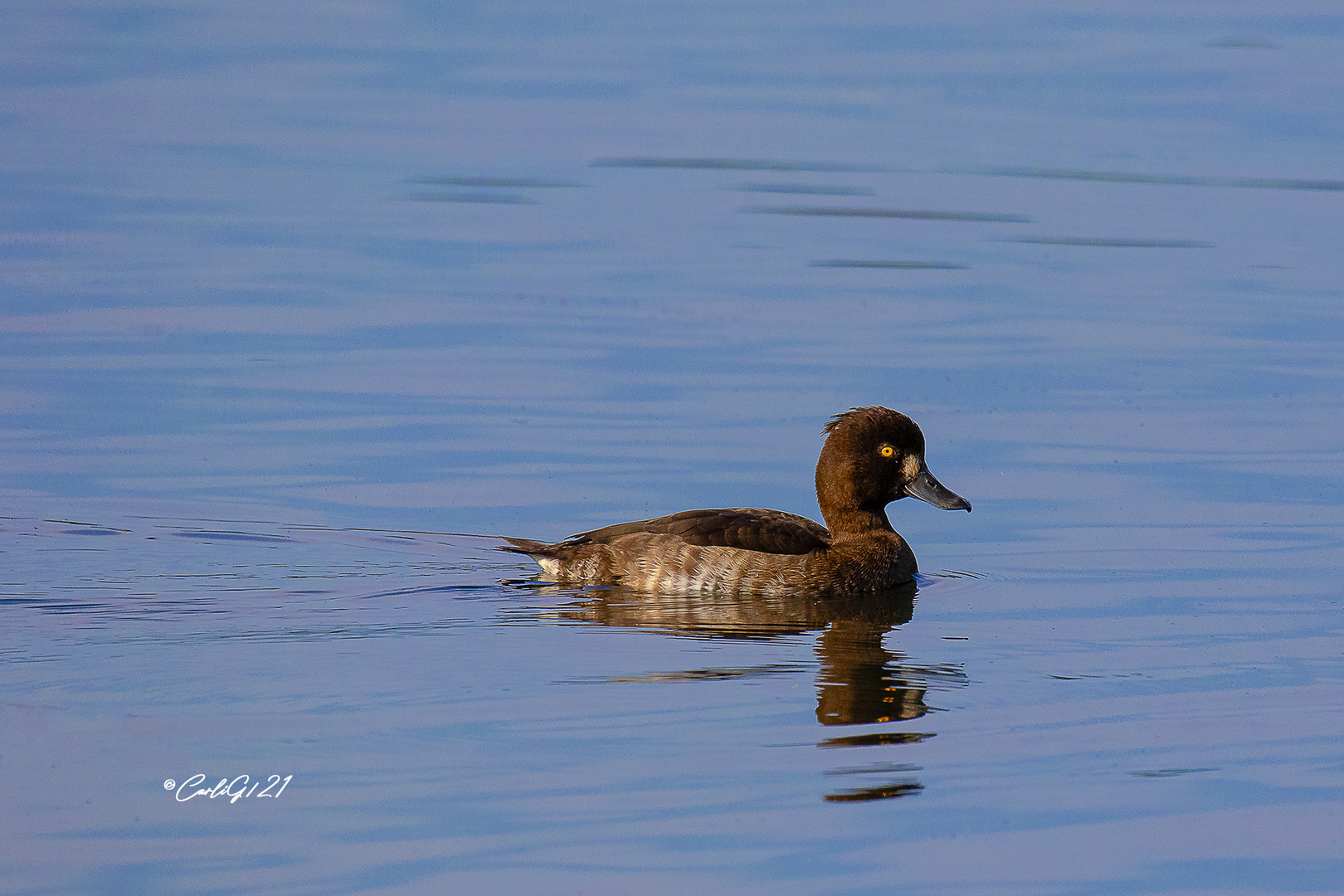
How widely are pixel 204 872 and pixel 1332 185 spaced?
66.6ft

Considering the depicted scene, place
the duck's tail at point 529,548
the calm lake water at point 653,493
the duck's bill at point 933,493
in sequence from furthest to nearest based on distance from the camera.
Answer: the duck's bill at point 933,493 → the duck's tail at point 529,548 → the calm lake water at point 653,493

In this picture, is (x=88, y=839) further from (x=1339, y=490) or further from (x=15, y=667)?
(x=1339, y=490)

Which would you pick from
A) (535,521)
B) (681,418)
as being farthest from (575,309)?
(535,521)

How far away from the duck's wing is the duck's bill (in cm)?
96

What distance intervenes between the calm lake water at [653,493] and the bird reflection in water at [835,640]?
0.04 meters

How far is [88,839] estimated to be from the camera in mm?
6914

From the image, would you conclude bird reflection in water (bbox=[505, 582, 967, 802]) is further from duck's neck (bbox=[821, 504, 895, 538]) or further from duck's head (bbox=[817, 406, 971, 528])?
duck's head (bbox=[817, 406, 971, 528])

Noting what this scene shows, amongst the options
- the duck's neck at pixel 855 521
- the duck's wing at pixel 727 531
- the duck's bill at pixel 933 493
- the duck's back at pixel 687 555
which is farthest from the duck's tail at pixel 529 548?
the duck's bill at pixel 933 493

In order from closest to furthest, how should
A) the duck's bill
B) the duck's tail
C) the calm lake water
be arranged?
the calm lake water
the duck's tail
the duck's bill

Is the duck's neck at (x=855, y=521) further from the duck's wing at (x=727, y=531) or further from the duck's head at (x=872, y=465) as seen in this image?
the duck's wing at (x=727, y=531)

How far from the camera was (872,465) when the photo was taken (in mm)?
11938

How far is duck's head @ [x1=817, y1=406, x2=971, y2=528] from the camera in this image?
1191 centimetres

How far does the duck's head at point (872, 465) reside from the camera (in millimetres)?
11914

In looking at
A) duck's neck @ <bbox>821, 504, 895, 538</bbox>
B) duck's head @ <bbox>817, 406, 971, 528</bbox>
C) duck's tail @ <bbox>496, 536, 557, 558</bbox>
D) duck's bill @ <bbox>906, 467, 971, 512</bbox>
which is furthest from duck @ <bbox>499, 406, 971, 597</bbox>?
duck's bill @ <bbox>906, 467, 971, 512</bbox>
